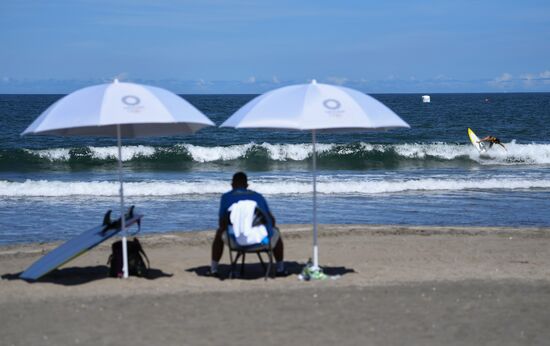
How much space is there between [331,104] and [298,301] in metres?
1.93

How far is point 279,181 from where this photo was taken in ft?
68.7

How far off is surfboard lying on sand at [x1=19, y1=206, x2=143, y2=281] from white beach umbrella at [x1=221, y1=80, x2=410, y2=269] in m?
1.69

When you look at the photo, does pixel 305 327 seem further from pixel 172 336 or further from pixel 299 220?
pixel 299 220

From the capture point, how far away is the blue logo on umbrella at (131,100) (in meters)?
7.52

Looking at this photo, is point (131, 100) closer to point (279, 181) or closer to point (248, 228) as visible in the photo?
point (248, 228)

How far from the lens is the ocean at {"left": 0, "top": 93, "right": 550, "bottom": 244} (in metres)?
14.1

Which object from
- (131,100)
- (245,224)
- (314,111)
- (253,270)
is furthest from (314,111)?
(253,270)

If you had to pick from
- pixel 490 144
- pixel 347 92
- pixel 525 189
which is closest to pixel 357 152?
pixel 490 144

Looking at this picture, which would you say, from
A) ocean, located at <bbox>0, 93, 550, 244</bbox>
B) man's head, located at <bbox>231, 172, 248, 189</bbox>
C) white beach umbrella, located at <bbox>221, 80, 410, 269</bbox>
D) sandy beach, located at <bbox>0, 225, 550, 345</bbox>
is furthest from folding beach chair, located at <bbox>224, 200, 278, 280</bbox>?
ocean, located at <bbox>0, 93, 550, 244</bbox>

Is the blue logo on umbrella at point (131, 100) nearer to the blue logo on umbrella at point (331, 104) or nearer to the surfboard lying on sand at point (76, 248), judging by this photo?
the surfboard lying on sand at point (76, 248)

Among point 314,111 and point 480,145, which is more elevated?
point 314,111

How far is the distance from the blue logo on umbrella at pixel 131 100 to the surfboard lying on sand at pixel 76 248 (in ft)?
4.13

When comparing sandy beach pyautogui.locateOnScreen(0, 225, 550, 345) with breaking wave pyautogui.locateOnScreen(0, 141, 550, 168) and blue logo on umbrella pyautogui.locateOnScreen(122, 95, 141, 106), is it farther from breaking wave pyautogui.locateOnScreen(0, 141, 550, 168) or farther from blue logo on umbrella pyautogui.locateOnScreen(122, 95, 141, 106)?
breaking wave pyautogui.locateOnScreen(0, 141, 550, 168)

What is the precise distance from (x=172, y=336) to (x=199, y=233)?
580 centimetres
